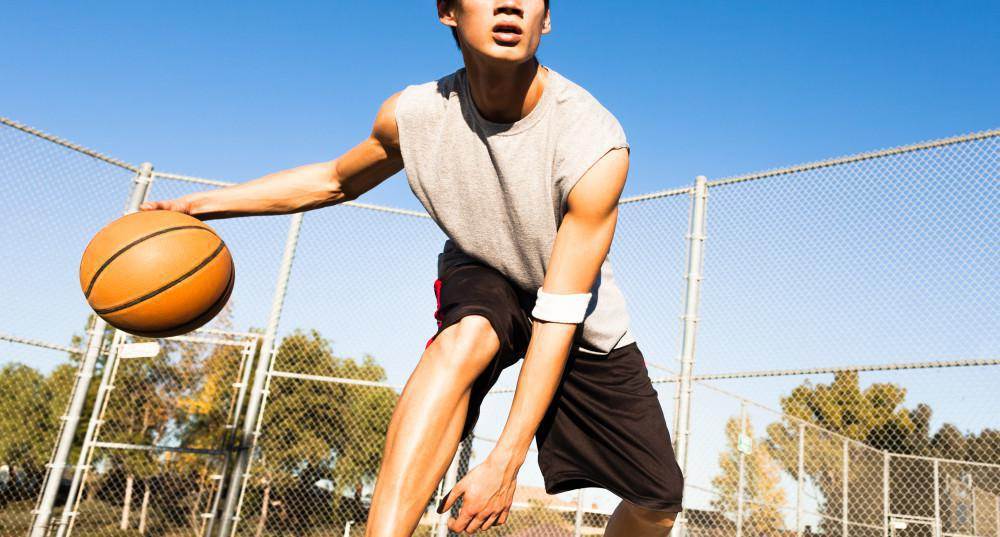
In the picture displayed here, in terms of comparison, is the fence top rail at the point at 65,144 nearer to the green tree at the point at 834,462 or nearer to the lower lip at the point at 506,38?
the lower lip at the point at 506,38

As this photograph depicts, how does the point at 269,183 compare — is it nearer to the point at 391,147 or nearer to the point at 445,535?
the point at 391,147

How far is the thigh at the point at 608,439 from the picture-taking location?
2.48 m

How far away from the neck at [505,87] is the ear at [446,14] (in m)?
0.12

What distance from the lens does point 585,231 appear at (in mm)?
1865

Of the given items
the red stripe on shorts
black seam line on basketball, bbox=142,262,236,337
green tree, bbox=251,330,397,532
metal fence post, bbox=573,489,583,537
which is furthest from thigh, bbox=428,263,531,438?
green tree, bbox=251,330,397,532

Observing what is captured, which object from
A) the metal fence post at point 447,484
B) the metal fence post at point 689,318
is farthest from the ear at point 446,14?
the metal fence post at point 447,484

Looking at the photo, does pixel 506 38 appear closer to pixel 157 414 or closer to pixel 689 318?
pixel 689 318

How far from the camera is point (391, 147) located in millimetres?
2371

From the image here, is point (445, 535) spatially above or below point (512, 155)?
below

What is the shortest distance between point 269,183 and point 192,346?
26.9 ft

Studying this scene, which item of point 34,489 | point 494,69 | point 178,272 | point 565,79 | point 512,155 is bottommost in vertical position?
point 34,489

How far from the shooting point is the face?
5.98ft

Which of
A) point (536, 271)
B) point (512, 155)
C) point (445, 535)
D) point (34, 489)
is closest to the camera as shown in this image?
point (512, 155)

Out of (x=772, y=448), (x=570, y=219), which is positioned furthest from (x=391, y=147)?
(x=772, y=448)
